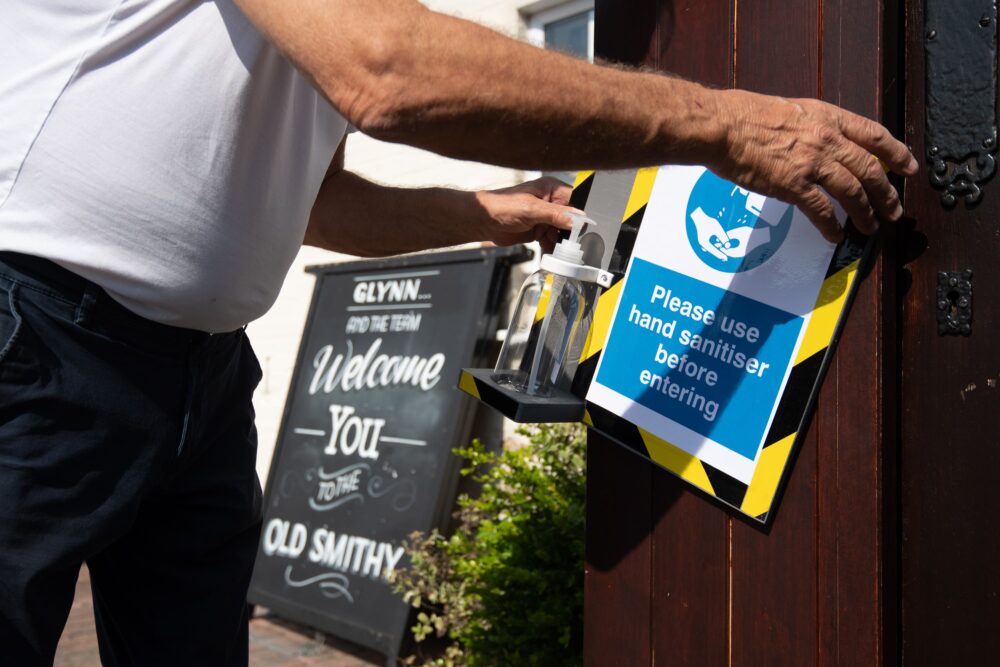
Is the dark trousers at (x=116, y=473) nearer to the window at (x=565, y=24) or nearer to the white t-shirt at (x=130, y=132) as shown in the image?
the white t-shirt at (x=130, y=132)

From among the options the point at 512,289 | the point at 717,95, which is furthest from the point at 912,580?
the point at 512,289

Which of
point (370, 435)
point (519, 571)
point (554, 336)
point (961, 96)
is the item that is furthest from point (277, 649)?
point (961, 96)

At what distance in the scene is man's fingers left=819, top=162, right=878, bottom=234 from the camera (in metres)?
1.29

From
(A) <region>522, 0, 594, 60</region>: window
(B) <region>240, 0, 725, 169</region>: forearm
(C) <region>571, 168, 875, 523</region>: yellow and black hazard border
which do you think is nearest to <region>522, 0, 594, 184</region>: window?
(A) <region>522, 0, 594, 60</region>: window

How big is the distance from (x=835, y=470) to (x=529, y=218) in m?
0.75

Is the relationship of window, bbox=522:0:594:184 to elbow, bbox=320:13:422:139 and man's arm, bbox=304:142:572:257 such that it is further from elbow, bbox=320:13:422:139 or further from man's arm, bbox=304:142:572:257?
elbow, bbox=320:13:422:139

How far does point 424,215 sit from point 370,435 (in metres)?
2.51

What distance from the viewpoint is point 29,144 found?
124 cm

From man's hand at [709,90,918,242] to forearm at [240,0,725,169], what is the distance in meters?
0.05

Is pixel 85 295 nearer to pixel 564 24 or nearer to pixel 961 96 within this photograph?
pixel 961 96

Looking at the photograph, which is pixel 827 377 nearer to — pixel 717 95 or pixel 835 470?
pixel 835 470

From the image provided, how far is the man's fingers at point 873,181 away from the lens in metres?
1.30

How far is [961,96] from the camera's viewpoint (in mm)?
1403

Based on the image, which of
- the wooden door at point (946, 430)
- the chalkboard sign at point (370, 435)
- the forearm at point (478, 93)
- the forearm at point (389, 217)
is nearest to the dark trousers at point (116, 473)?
the forearm at point (389, 217)
